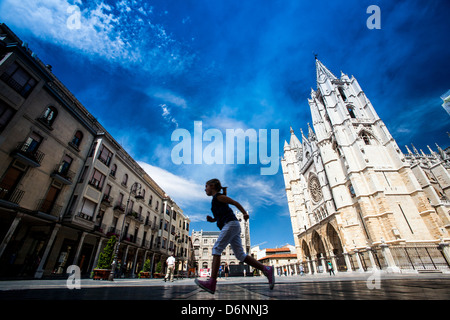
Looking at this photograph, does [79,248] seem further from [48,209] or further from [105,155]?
[105,155]

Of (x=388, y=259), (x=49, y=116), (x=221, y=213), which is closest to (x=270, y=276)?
(x=221, y=213)

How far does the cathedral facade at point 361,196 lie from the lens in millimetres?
19750

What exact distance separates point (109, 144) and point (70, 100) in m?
4.87

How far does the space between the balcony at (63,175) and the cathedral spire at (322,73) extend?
→ 39.7 m

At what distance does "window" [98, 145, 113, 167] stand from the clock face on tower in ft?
101

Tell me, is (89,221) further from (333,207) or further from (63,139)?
(333,207)

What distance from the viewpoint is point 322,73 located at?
122 feet

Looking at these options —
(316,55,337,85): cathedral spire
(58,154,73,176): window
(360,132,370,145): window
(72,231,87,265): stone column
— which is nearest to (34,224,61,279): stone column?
(72,231,87,265): stone column

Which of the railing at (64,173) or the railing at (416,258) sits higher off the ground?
the railing at (64,173)

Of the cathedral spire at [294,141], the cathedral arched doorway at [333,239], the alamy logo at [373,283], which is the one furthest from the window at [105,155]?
the cathedral spire at [294,141]

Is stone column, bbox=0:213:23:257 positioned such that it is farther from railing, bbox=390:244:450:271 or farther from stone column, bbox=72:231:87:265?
railing, bbox=390:244:450:271

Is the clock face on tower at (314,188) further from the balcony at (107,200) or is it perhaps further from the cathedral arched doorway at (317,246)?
the balcony at (107,200)

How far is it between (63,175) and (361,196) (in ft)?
97.8

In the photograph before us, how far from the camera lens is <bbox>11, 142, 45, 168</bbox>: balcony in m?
11.3
